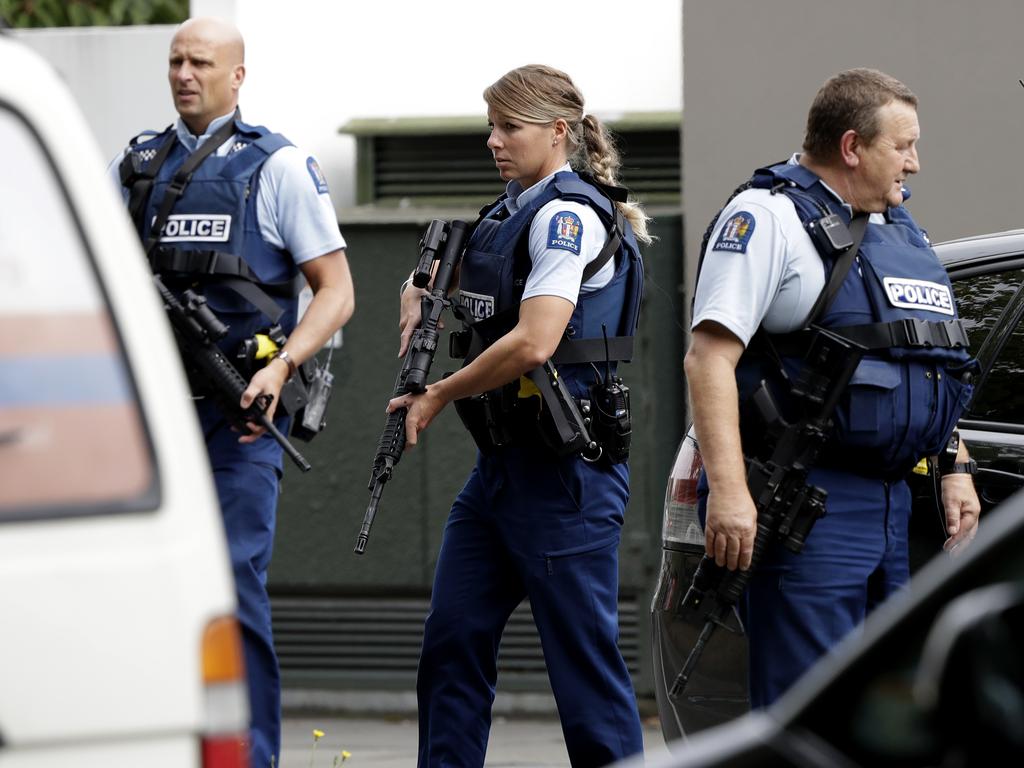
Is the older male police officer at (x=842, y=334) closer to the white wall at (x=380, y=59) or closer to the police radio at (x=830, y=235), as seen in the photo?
the police radio at (x=830, y=235)

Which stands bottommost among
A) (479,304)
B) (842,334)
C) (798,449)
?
(798,449)

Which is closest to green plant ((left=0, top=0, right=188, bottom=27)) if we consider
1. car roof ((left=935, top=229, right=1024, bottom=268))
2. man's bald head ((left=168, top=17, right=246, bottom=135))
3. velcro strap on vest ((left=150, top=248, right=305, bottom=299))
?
man's bald head ((left=168, top=17, right=246, bottom=135))

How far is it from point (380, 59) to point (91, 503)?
5132 mm

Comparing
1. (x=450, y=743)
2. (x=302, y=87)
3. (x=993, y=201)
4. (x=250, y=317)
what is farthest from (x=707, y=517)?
(x=302, y=87)

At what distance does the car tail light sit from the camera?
4117 mm

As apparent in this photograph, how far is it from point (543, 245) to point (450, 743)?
3.96ft

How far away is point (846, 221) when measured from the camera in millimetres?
3680

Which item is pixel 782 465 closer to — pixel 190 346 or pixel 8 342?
pixel 190 346

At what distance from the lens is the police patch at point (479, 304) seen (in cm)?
418

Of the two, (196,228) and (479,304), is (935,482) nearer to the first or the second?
(479,304)

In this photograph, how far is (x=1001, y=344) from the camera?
4148 millimetres

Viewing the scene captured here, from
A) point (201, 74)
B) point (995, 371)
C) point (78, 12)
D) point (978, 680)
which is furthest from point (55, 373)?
point (78, 12)

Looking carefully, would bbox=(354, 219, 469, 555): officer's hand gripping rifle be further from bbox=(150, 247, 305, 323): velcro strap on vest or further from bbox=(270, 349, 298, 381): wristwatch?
bbox=(150, 247, 305, 323): velcro strap on vest

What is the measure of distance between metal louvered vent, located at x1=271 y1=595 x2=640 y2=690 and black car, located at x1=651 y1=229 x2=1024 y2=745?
8.69ft
